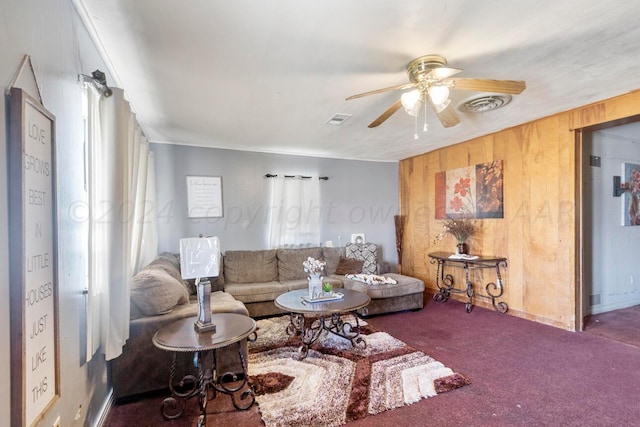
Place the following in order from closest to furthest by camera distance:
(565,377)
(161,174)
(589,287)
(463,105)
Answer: (565,377) < (463,105) < (589,287) < (161,174)

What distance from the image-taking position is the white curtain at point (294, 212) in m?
5.02

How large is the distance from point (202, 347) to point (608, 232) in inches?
196

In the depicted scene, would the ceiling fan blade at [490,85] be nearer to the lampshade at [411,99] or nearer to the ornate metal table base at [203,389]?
the lampshade at [411,99]

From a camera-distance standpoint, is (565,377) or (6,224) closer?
(6,224)

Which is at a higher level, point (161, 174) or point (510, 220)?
point (161, 174)

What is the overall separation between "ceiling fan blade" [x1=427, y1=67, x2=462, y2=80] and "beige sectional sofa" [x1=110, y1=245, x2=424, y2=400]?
2.30 metres

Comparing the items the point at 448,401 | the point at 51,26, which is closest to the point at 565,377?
the point at 448,401

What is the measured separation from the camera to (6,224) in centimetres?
94

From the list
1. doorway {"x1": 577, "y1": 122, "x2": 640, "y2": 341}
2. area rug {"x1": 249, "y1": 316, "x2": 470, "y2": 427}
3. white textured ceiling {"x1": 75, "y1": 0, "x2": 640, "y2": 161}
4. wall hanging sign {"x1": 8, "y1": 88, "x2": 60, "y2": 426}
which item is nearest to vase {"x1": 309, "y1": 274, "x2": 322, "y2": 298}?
area rug {"x1": 249, "y1": 316, "x2": 470, "y2": 427}

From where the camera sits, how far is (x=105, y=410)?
2.03 metres

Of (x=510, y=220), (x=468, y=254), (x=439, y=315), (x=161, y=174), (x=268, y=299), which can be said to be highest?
(x=161, y=174)

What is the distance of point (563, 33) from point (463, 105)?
1.21 metres

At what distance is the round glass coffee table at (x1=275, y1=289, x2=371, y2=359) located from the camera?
2812 millimetres

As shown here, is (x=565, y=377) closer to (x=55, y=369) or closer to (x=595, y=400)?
(x=595, y=400)
